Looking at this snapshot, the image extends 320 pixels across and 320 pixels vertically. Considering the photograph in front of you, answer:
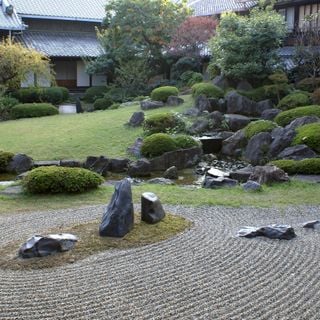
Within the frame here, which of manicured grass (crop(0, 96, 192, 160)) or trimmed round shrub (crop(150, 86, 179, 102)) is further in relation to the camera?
trimmed round shrub (crop(150, 86, 179, 102))

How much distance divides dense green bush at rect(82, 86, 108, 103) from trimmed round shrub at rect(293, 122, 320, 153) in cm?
1681

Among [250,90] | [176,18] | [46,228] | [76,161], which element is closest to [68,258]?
[46,228]

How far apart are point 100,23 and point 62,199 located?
28.1 m

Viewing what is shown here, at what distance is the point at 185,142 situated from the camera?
16422 millimetres

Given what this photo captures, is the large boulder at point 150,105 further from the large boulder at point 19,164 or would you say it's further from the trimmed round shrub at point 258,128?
the large boulder at point 19,164

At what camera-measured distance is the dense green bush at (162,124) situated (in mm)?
18266

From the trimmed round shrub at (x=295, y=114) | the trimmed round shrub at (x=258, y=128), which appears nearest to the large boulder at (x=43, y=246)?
the trimmed round shrub at (x=258, y=128)

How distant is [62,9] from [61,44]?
3285 mm

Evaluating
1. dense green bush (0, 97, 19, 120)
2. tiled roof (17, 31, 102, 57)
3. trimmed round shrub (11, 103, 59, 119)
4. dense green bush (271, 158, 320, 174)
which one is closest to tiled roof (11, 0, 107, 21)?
tiled roof (17, 31, 102, 57)

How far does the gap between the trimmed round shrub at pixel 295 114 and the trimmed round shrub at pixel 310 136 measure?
187 centimetres

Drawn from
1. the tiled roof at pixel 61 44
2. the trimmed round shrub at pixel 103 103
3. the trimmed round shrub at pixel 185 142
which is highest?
the tiled roof at pixel 61 44

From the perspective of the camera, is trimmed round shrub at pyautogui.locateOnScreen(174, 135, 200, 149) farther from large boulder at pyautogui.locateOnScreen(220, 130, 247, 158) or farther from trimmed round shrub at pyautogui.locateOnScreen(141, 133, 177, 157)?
large boulder at pyautogui.locateOnScreen(220, 130, 247, 158)

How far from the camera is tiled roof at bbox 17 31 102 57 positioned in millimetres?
31906

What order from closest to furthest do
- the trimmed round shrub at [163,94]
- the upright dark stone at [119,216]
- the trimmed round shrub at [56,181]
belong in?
the upright dark stone at [119,216] < the trimmed round shrub at [56,181] < the trimmed round shrub at [163,94]
